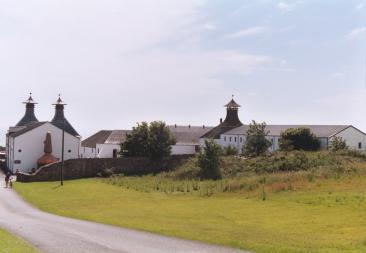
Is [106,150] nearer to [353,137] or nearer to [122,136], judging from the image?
[122,136]

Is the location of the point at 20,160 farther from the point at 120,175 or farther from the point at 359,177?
the point at 359,177

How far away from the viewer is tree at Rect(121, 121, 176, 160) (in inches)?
2785

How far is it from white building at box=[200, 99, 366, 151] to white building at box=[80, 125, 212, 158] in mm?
2629

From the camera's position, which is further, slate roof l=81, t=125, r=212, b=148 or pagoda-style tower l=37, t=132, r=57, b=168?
slate roof l=81, t=125, r=212, b=148

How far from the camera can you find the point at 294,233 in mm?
22438

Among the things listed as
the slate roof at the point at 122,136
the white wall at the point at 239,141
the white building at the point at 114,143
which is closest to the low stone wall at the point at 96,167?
the white wall at the point at 239,141

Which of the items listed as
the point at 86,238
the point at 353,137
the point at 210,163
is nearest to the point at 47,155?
the point at 210,163

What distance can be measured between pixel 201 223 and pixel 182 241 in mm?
6632

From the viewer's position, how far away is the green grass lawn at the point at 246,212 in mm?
20328

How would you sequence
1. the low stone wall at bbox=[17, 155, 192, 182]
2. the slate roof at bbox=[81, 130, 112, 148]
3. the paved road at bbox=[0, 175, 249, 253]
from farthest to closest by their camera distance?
the slate roof at bbox=[81, 130, 112, 148], the low stone wall at bbox=[17, 155, 192, 182], the paved road at bbox=[0, 175, 249, 253]

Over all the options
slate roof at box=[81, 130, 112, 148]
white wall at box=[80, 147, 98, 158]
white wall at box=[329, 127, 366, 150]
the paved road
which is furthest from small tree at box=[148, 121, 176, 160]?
the paved road

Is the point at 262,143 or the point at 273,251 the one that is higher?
the point at 262,143

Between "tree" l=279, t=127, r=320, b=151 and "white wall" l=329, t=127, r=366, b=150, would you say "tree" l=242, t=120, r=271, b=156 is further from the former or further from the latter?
"white wall" l=329, t=127, r=366, b=150

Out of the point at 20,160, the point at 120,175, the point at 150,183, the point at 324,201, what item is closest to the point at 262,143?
the point at 120,175
